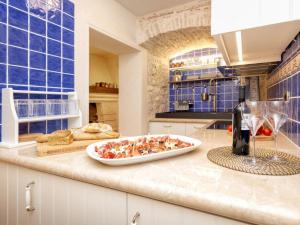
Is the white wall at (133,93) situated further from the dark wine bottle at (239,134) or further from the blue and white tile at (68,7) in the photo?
the dark wine bottle at (239,134)

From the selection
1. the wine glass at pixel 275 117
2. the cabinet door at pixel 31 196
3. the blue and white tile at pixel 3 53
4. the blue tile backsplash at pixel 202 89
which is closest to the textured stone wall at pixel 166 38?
the blue tile backsplash at pixel 202 89

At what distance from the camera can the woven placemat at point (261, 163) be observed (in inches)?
24.2

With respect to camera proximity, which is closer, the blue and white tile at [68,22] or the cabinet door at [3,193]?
the cabinet door at [3,193]

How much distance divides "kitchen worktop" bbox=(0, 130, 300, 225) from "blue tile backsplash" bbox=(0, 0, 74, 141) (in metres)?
0.74

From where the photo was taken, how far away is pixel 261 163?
0.70 meters

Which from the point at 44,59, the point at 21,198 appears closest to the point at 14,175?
the point at 21,198

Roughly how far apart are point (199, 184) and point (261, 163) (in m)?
0.30

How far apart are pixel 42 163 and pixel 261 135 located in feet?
3.85

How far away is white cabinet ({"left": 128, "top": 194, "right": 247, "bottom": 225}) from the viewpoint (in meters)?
0.48

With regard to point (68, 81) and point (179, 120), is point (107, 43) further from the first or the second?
point (179, 120)

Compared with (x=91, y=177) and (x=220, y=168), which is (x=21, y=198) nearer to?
(x=91, y=177)

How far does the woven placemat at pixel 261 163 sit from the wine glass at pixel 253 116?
1.2 inches

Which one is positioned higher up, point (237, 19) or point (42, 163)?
point (237, 19)

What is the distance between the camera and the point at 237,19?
3.27ft
